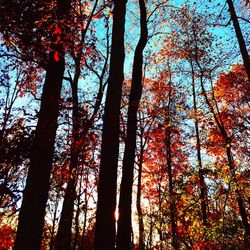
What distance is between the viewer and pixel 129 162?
7.33 metres

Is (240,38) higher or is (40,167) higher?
(240,38)

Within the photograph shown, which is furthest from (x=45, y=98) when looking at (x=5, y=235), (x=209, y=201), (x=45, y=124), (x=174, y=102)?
(x=5, y=235)

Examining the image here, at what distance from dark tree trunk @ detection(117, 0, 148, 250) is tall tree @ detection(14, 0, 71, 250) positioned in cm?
209

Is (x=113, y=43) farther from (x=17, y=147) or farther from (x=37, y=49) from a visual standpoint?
(x=17, y=147)

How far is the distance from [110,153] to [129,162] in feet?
8.54

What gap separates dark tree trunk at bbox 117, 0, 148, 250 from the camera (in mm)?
6369

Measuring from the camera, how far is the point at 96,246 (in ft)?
13.8

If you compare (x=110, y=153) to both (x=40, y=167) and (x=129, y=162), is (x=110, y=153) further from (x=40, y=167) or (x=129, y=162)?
(x=129, y=162)

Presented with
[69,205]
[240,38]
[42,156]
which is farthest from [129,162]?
[240,38]

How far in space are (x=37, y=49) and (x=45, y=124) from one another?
1.87m

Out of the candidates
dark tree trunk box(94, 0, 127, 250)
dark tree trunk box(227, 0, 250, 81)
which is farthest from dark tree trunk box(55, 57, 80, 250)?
dark tree trunk box(227, 0, 250, 81)

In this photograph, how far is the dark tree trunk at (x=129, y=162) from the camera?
637cm

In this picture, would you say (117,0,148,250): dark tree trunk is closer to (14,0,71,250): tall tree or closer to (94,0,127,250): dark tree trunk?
(14,0,71,250): tall tree

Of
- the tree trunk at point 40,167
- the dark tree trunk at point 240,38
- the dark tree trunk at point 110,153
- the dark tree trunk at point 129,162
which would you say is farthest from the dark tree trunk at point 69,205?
the dark tree trunk at point 240,38
